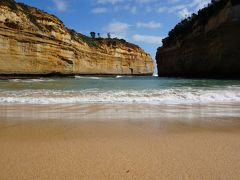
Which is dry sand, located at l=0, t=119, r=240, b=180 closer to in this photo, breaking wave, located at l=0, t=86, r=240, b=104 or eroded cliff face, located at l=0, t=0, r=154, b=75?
breaking wave, located at l=0, t=86, r=240, b=104

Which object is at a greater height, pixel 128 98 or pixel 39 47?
pixel 39 47

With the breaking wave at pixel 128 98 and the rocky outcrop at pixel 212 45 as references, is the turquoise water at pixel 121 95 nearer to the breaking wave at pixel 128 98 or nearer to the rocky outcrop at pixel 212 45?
the breaking wave at pixel 128 98

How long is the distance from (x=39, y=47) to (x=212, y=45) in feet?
75.7

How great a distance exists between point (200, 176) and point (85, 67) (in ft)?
155

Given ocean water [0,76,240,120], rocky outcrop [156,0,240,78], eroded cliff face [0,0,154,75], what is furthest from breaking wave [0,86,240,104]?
rocky outcrop [156,0,240,78]

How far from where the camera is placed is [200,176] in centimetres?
195

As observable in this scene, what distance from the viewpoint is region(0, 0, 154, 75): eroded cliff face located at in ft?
86.7

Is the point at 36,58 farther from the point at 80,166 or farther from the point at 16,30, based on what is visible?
the point at 80,166

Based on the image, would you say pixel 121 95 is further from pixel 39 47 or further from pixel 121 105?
pixel 39 47

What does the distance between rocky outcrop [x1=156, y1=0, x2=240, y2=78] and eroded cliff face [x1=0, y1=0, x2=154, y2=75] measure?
18031 mm

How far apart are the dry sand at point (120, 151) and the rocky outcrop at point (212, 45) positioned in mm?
26268

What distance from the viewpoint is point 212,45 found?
31297mm

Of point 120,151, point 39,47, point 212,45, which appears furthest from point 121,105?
point 212,45

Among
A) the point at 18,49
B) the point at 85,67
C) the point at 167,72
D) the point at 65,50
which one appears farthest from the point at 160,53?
the point at 18,49
